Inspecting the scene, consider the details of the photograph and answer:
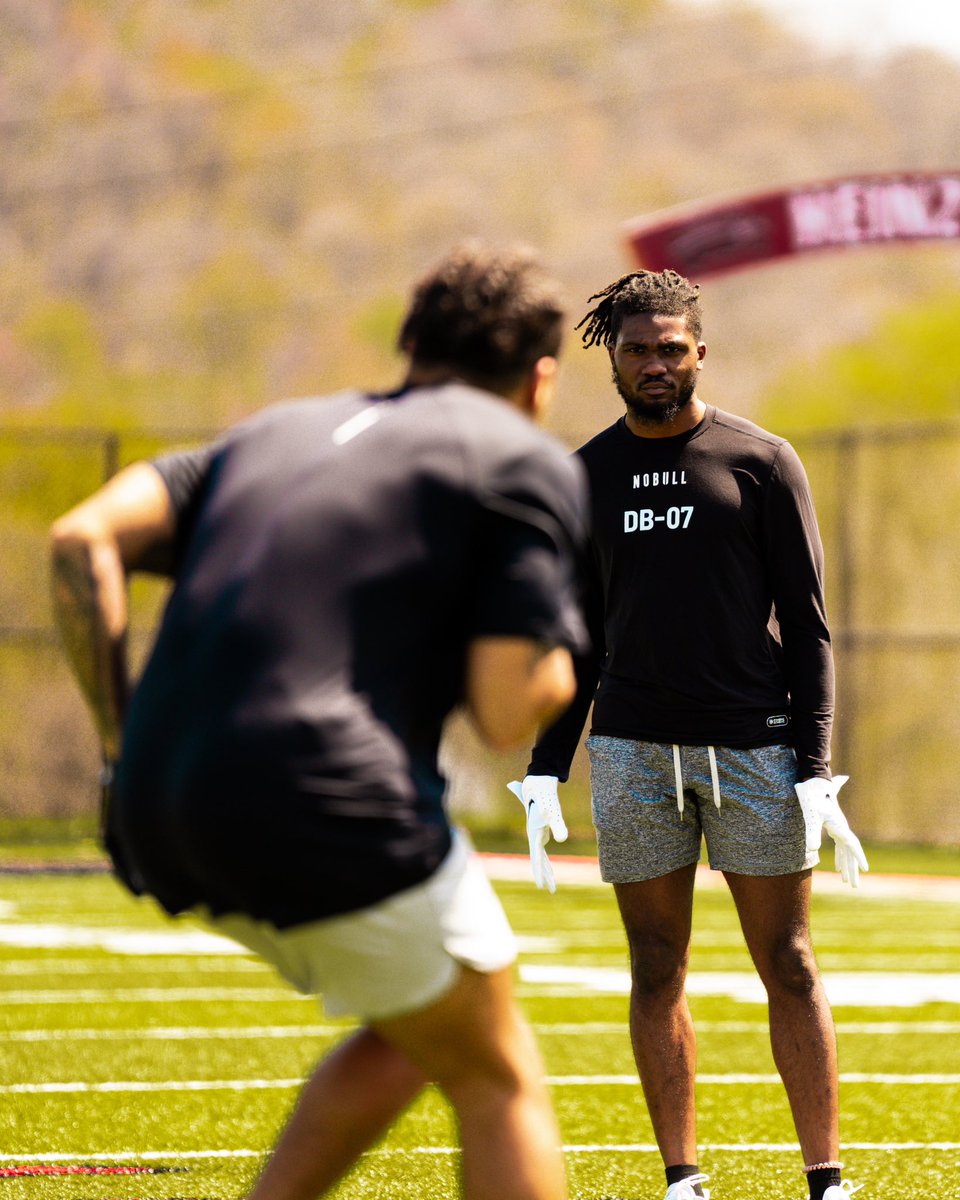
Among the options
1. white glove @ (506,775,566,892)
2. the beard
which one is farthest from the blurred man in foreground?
white glove @ (506,775,566,892)

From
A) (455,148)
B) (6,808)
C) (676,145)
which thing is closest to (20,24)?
(455,148)

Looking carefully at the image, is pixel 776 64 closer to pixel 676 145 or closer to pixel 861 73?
pixel 861 73

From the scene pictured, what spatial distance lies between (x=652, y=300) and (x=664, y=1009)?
171 centimetres

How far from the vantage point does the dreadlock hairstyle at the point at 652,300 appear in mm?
5109

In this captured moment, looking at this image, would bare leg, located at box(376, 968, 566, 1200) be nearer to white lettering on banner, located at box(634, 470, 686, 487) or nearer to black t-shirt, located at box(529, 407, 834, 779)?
black t-shirt, located at box(529, 407, 834, 779)

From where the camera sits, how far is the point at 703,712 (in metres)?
5.09

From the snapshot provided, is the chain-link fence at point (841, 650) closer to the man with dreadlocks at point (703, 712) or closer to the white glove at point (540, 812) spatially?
the white glove at point (540, 812)

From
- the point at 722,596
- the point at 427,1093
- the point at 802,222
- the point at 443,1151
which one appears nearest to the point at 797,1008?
the point at 722,596

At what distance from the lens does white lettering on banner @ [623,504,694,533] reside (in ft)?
16.7

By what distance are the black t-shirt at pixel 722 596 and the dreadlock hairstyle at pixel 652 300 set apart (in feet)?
0.93

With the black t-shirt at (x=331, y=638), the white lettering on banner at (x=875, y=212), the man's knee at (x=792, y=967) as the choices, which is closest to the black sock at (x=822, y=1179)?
the man's knee at (x=792, y=967)

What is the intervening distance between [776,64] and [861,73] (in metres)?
8.93

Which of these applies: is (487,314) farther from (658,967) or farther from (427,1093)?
(427,1093)

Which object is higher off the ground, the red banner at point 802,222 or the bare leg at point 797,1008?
the red banner at point 802,222
